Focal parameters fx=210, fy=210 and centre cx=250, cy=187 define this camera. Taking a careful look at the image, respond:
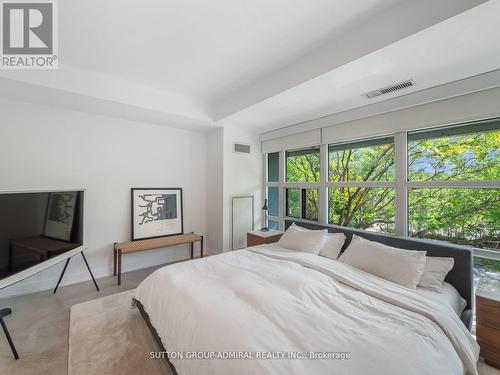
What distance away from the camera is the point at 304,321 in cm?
130

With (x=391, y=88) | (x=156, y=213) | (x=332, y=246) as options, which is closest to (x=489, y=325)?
(x=332, y=246)

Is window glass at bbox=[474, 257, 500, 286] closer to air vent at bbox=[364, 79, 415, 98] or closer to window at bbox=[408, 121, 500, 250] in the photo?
window at bbox=[408, 121, 500, 250]

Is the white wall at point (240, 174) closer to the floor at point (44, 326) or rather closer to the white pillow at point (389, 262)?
the floor at point (44, 326)

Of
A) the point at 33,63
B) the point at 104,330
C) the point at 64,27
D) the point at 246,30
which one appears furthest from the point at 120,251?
the point at 246,30

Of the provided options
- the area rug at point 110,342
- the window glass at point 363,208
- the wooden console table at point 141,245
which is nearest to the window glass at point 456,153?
the window glass at point 363,208

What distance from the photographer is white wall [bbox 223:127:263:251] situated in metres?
3.86

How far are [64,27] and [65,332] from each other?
9.11 feet

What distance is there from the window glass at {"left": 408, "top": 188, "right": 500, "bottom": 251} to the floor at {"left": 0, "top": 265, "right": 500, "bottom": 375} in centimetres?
111

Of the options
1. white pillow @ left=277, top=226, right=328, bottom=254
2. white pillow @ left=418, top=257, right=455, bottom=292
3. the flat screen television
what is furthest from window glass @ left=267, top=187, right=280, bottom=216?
the flat screen television

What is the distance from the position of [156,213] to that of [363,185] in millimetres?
3310

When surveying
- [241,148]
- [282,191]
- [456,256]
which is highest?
[241,148]

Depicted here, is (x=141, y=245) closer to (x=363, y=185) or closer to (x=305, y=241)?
(x=305, y=241)

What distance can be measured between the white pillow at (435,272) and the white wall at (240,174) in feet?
9.16

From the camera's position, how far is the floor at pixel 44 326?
1635mm
